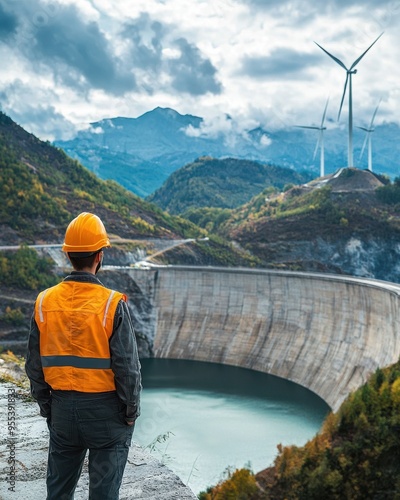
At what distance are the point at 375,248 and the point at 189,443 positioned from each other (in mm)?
50314

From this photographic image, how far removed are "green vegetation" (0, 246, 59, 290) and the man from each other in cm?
4449

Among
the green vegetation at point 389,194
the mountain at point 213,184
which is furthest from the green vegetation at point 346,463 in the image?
the mountain at point 213,184

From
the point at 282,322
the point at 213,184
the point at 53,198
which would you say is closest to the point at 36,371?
the point at 282,322

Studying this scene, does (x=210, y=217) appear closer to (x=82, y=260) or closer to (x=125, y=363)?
(x=82, y=260)

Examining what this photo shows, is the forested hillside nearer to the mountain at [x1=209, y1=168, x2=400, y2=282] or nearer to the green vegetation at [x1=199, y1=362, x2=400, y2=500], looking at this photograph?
the mountain at [x1=209, y1=168, x2=400, y2=282]

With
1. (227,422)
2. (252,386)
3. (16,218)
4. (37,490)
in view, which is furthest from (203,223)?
(37,490)

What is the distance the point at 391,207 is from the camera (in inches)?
3135

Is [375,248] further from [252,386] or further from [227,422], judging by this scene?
[227,422]

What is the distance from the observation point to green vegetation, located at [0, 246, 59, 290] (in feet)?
156

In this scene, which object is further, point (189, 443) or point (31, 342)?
point (189, 443)

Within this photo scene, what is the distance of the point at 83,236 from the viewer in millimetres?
4301

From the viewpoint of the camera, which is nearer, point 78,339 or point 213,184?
point 78,339

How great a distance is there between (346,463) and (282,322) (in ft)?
87.1

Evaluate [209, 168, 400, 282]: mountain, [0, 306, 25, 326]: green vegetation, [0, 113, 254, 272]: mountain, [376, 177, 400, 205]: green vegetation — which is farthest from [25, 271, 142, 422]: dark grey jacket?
[376, 177, 400, 205]: green vegetation
